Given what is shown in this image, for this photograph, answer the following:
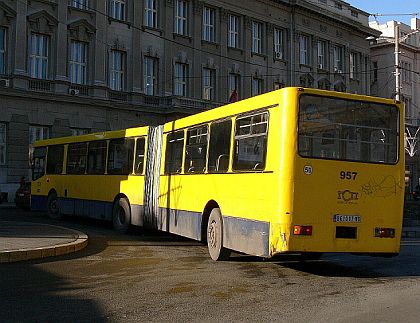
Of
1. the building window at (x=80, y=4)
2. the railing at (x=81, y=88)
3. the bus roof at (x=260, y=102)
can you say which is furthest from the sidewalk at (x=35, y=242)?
the building window at (x=80, y=4)

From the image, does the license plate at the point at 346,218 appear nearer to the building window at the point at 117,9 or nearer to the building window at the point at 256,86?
the building window at the point at 117,9

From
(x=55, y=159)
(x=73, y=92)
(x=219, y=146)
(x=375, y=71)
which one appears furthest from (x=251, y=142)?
(x=375, y=71)

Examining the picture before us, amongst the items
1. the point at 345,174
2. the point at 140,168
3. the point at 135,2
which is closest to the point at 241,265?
the point at 345,174

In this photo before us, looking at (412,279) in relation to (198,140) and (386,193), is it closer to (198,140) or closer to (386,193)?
(386,193)

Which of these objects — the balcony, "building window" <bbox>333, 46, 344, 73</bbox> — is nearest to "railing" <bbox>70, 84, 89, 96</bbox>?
the balcony

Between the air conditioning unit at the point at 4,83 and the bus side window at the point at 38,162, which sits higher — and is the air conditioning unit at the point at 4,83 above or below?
above

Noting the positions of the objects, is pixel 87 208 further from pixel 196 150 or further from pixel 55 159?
pixel 196 150

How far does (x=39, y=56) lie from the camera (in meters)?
34.5

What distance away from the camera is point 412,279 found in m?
10.5

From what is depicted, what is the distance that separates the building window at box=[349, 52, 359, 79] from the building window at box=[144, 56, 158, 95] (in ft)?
79.0

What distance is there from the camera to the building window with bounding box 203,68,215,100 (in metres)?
43.3

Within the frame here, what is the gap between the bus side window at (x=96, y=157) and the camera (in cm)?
1861

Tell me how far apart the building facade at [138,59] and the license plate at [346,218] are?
2625cm

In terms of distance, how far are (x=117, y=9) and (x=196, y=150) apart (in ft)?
89.5
